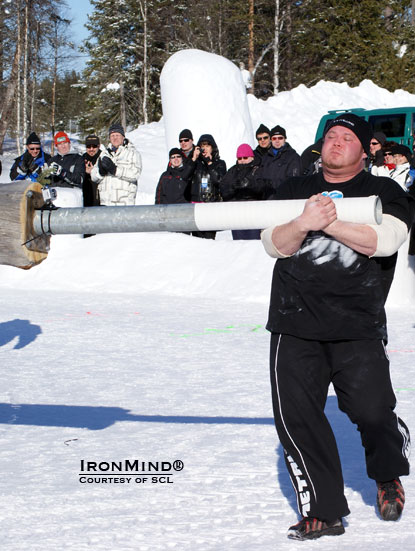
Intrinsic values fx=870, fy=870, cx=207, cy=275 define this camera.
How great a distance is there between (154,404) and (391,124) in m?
15.1

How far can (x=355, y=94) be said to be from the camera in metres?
29.1

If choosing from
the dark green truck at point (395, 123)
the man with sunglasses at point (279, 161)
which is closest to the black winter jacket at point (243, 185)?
the man with sunglasses at point (279, 161)

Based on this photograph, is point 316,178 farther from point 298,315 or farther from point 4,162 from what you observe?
point 4,162

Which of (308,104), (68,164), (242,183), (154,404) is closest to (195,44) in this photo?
(308,104)

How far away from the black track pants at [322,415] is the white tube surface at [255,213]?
1.80 ft

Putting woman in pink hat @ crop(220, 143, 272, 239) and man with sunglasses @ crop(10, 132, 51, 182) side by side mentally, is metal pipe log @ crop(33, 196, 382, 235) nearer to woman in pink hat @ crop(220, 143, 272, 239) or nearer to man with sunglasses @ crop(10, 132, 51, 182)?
woman in pink hat @ crop(220, 143, 272, 239)

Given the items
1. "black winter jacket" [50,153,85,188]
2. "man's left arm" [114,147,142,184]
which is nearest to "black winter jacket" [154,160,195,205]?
"man's left arm" [114,147,142,184]

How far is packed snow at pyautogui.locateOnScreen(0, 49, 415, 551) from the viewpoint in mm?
3240

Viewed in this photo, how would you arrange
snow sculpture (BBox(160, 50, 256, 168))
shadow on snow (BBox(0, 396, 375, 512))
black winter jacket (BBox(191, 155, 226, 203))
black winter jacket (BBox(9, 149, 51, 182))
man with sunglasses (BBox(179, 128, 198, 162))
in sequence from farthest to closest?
snow sculpture (BBox(160, 50, 256, 168)) → man with sunglasses (BBox(179, 128, 198, 162)) → black winter jacket (BBox(191, 155, 226, 203)) → black winter jacket (BBox(9, 149, 51, 182)) → shadow on snow (BBox(0, 396, 375, 512))

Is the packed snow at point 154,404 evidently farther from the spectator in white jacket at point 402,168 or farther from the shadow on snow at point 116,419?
the spectator in white jacket at point 402,168

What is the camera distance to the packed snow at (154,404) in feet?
10.6

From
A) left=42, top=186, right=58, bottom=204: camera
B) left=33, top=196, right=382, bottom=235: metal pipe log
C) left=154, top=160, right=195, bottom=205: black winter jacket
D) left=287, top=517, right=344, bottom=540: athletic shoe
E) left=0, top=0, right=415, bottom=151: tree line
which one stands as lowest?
left=287, top=517, right=344, bottom=540: athletic shoe

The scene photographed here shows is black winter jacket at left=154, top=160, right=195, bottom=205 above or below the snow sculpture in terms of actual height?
below

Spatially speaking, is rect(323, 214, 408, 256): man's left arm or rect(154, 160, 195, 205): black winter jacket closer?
rect(323, 214, 408, 256): man's left arm
